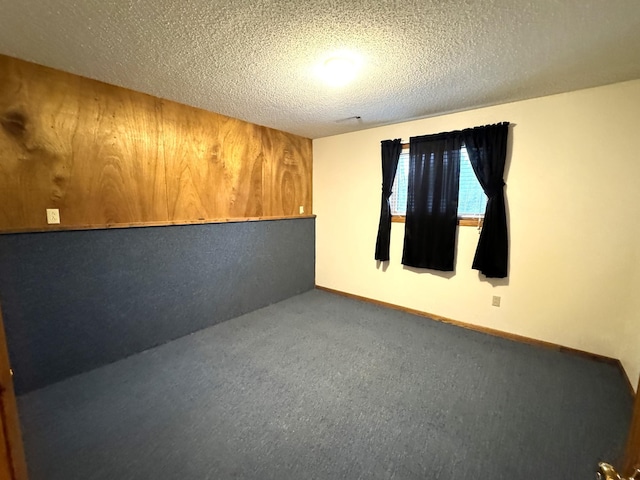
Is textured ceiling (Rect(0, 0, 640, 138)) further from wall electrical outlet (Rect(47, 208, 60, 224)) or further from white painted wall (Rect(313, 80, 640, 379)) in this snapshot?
wall electrical outlet (Rect(47, 208, 60, 224))

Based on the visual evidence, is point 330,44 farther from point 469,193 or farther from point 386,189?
point 469,193

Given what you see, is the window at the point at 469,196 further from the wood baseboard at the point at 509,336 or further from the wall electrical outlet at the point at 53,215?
the wall electrical outlet at the point at 53,215

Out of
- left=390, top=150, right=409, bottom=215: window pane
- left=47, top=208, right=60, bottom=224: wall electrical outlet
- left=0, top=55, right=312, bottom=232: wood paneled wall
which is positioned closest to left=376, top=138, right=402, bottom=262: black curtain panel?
left=390, top=150, right=409, bottom=215: window pane

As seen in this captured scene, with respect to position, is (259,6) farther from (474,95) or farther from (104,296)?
(104,296)

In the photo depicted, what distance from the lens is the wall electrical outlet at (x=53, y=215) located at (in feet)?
6.57

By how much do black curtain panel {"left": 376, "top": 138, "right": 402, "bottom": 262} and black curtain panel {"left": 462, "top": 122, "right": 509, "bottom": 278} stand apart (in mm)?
794

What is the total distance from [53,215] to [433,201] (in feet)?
11.1

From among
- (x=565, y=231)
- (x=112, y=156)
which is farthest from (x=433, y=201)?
(x=112, y=156)

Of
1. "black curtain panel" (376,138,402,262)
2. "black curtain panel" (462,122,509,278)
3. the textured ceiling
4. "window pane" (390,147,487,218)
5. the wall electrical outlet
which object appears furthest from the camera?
"black curtain panel" (376,138,402,262)

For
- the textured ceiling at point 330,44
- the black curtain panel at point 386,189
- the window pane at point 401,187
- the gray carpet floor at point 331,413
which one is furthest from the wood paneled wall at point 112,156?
the window pane at point 401,187

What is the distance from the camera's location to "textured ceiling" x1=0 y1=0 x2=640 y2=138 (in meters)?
1.39

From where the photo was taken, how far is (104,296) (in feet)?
7.50

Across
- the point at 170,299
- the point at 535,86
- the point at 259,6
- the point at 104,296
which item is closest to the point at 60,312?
the point at 104,296

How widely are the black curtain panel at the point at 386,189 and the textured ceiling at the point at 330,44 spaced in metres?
0.84
